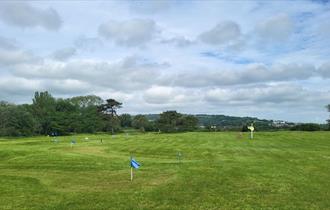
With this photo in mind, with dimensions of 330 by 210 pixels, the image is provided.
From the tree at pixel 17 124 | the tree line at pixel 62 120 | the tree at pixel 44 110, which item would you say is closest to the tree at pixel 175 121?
the tree line at pixel 62 120

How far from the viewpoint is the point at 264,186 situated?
19969 mm

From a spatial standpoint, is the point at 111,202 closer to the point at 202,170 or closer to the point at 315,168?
the point at 202,170

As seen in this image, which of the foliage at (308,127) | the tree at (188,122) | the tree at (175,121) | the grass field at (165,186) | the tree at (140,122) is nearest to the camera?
the grass field at (165,186)

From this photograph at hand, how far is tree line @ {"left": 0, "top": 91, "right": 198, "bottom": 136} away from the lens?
411 feet

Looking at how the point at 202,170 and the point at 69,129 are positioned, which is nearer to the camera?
the point at 202,170

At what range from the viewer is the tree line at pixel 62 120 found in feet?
411

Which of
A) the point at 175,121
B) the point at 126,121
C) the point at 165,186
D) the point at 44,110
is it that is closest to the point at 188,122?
the point at 175,121

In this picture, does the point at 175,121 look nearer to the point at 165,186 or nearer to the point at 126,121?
the point at 126,121

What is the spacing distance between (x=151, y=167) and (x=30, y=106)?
135618 millimetres

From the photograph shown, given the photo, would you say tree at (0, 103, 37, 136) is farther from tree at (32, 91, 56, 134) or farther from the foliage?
the foliage

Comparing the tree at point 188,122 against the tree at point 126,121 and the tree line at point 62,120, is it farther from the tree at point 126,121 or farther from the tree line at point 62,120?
the tree at point 126,121

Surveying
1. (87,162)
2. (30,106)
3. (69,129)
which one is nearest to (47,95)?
(30,106)

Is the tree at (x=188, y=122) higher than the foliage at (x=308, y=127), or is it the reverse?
the tree at (x=188, y=122)

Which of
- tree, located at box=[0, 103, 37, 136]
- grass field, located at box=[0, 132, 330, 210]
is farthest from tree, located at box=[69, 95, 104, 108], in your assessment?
grass field, located at box=[0, 132, 330, 210]
